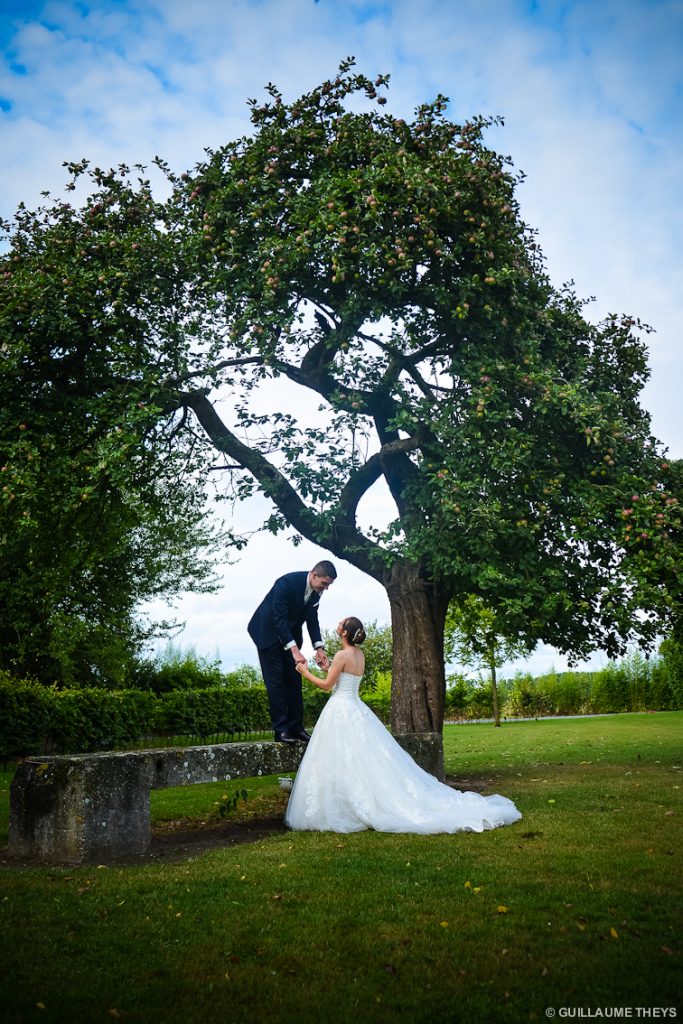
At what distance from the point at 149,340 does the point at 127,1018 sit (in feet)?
43.1

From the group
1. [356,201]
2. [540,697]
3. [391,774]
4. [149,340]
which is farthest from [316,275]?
[540,697]

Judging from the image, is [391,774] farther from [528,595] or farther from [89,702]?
[89,702]

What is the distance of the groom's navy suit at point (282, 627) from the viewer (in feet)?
33.7

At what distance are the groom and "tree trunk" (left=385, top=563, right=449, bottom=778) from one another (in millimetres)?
4607

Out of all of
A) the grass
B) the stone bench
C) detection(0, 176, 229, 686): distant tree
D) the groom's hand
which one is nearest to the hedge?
detection(0, 176, 229, 686): distant tree

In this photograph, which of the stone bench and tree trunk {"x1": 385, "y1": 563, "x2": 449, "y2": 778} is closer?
the stone bench

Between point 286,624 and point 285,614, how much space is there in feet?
0.43

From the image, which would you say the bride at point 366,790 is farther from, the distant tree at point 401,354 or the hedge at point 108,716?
the hedge at point 108,716

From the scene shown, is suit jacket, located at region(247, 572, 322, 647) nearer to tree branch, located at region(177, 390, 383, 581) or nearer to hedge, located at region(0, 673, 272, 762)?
tree branch, located at region(177, 390, 383, 581)

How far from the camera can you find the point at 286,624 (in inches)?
402

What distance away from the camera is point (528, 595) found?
1219 centimetres

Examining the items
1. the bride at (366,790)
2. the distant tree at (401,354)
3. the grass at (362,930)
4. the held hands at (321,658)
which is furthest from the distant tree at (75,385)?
the grass at (362,930)

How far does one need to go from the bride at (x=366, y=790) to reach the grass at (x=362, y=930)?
15.4 inches

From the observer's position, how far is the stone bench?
818 centimetres
